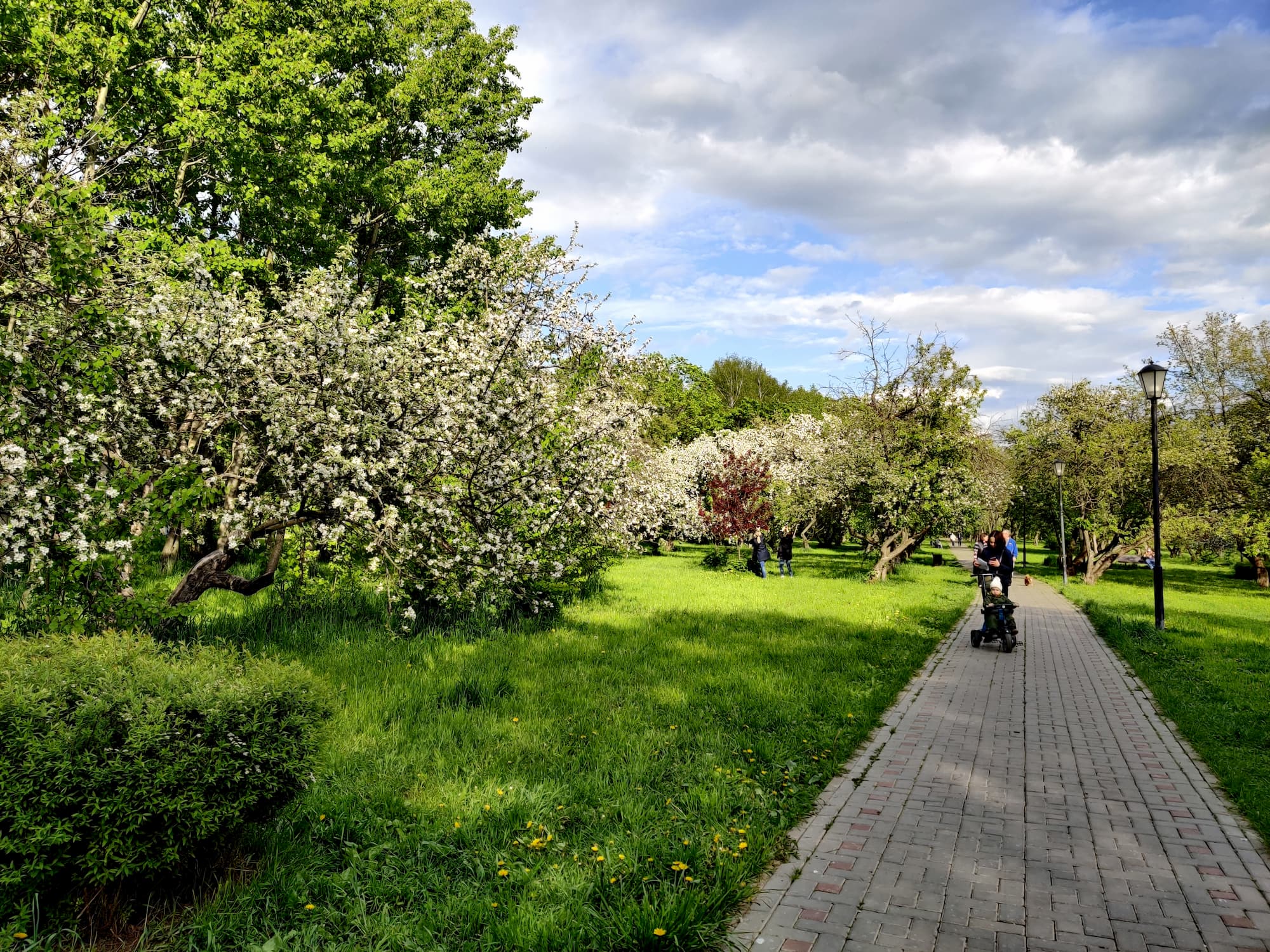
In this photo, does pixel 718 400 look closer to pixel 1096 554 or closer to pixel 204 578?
pixel 1096 554

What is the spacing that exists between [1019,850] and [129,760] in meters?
5.00

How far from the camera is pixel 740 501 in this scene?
26125 millimetres

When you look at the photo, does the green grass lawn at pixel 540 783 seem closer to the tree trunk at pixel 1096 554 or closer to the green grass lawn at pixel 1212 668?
the green grass lawn at pixel 1212 668

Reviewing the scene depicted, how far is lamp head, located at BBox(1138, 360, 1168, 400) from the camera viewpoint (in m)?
13.7

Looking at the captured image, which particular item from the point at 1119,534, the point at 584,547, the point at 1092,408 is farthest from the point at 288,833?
the point at 1092,408

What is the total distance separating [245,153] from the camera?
15484mm

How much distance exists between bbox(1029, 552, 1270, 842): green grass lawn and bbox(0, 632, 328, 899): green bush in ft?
20.4

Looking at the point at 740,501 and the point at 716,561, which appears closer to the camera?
the point at 740,501

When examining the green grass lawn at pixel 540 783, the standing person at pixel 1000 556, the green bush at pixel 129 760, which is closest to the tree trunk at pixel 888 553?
the standing person at pixel 1000 556

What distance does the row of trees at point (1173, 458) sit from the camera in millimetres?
25344

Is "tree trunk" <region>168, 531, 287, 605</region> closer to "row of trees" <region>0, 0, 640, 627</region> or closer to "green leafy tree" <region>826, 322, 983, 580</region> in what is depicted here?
"row of trees" <region>0, 0, 640, 627</region>

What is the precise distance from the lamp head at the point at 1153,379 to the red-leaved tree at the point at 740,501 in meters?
12.9

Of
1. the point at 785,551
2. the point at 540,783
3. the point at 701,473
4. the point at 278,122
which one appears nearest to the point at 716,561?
the point at 785,551

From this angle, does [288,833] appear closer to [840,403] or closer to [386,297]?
[386,297]
